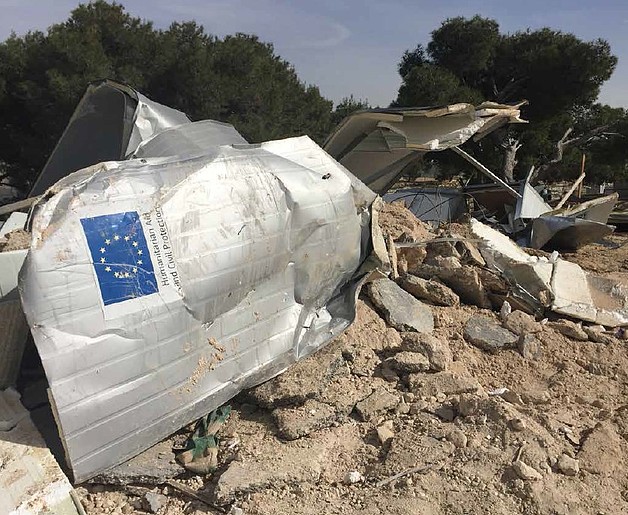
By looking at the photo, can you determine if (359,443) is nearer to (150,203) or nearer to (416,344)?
(416,344)

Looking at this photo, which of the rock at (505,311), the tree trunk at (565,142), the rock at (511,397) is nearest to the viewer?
the rock at (511,397)

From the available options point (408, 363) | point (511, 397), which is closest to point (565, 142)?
point (511, 397)

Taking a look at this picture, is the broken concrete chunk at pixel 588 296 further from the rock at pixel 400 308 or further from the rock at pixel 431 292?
the rock at pixel 400 308

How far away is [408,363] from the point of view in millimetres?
3367

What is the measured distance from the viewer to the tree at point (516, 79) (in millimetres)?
14609

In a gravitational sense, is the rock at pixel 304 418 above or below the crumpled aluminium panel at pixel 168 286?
below

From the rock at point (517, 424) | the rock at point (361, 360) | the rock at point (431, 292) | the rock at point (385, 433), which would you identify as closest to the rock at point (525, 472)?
the rock at point (517, 424)

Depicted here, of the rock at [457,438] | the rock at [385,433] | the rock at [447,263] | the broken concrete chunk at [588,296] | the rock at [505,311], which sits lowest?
the broken concrete chunk at [588,296]

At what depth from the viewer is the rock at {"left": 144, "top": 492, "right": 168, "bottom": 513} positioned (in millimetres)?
2461

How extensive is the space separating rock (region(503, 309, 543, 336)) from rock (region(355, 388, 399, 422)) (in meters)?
1.53

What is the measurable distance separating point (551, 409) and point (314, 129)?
14132 millimetres

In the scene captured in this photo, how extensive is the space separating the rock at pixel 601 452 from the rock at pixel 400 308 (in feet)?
4.40

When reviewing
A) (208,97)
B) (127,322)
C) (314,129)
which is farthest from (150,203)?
(314,129)

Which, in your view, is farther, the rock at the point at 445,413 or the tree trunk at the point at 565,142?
the tree trunk at the point at 565,142
